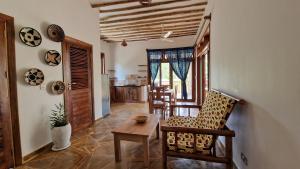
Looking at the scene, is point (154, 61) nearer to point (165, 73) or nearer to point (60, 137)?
point (165, 73)

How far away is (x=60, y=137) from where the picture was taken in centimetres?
263

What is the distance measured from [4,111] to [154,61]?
5.65 metres

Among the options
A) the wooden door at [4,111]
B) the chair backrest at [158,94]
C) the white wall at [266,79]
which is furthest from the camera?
the chair backrest at [158,94]

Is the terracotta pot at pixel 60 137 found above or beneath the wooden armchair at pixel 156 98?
beneath

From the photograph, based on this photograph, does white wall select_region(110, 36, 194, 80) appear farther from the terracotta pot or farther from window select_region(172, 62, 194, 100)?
the terracotta pot

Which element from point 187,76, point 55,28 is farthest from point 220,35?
point 187,76

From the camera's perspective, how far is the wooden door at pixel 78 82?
10.6ft

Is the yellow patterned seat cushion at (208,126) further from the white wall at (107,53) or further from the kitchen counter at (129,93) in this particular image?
the white wall at (107,53)

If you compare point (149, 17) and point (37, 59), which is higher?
point (149, 17)

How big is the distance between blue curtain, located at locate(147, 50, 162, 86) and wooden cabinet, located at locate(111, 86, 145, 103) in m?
0.86

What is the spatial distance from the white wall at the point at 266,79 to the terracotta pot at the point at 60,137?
2.51m

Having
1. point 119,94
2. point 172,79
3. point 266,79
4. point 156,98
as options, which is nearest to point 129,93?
point 119,94

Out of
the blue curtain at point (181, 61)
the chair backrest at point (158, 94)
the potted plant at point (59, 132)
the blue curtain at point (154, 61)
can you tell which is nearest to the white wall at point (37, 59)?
the potted plant at point (59, 132)

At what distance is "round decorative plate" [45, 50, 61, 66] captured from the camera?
2.73m
